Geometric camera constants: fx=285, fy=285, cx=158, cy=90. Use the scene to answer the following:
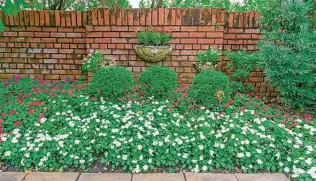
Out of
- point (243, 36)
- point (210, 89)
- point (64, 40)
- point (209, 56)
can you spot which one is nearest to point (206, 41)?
point (209, 56)

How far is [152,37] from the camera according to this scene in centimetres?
427

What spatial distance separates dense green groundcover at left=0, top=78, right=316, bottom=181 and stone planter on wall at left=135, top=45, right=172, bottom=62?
2.70ft

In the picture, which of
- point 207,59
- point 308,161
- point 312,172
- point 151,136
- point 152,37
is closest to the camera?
point 312,172

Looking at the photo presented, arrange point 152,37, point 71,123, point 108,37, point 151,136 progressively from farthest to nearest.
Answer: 1. point 108,37
2. point 152,37
3. point 71,123
4. point 151,136

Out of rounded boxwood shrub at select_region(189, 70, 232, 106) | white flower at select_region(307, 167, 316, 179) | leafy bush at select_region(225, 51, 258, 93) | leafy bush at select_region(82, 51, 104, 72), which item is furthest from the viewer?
leafy bush at select_region(82, 51, 104, 72)

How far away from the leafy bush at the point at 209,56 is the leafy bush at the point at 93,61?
5.05ft

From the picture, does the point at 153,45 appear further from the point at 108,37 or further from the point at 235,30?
the point at 235,30

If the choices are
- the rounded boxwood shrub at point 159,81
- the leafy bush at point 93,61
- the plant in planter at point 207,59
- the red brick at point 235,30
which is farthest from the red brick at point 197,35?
the leafy bush at point 93,61

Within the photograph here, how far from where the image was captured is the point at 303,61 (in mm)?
3662

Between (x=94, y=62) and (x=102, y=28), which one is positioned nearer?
(x=94, y=62)

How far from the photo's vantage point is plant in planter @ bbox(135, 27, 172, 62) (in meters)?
4.27

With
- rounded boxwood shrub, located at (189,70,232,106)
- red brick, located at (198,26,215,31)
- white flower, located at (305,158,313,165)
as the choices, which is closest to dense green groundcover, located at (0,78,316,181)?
white flower, located at (305,158,313,165)

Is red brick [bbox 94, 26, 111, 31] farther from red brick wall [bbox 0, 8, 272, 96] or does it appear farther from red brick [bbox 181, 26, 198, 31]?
red brick [bbox 181, 26, 198, 31]

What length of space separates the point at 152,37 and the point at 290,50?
1.92m
